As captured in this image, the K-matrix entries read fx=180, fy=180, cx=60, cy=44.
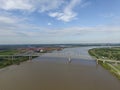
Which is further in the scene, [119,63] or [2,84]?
[119,63]

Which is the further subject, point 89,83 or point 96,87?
point 89,83

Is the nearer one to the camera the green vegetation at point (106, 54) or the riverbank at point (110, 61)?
the riverbank at point (110, 61)

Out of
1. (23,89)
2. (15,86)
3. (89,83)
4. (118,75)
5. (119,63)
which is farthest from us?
(119,63)

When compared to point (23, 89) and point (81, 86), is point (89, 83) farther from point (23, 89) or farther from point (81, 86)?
point (23, 89)

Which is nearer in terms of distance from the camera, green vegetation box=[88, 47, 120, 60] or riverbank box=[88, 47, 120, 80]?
riverbank box=[88, 47, 120, 80]

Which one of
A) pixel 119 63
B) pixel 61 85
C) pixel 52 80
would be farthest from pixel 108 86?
pixel 119 63

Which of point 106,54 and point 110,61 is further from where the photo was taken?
point 106,54

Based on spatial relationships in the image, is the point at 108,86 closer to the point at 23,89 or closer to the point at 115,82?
the point at 115,82

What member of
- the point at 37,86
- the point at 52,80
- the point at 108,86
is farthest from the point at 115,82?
the point at 37,86

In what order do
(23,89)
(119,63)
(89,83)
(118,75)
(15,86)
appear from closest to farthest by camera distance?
1. (23,89)
2. (15,86)
3. (89,83)
4. (118,75)
5. (119,63)
